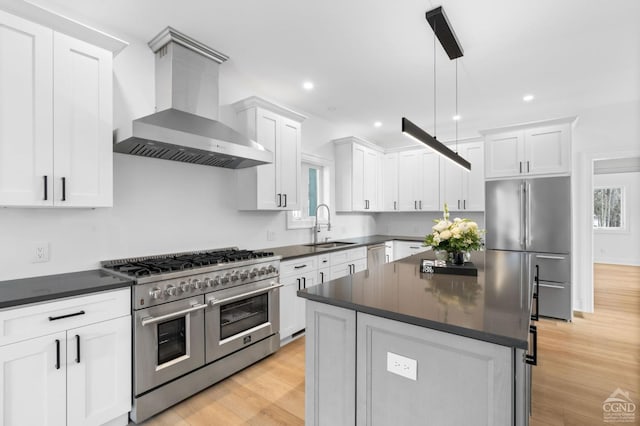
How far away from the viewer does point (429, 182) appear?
5184 millimetres

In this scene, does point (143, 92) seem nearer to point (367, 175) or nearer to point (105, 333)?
point (105, 333)

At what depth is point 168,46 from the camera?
8.36 ft

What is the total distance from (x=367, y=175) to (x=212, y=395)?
154 inches

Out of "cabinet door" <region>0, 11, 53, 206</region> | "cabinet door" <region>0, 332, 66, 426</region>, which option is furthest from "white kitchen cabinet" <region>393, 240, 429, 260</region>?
"cabinet door" <region>0, 11, 53, 206</region>

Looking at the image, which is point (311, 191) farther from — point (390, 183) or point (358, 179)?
point (390, 183)

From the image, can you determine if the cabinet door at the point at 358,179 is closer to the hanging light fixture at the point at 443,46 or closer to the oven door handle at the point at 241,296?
the hanging light fixture at the point at 443,46

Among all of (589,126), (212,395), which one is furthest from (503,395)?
(589,126)

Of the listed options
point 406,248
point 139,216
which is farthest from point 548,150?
point 139,216

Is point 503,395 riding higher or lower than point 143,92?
lower

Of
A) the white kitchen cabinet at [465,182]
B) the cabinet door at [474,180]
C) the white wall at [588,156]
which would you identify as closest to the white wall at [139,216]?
the white kitchen cabinet at [465,182]

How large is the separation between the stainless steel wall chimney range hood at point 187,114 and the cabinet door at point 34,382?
53.2 inches

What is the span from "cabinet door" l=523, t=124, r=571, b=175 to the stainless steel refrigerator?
0.16m

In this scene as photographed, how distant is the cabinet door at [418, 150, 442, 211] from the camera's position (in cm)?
511

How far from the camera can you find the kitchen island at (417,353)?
1078 mm
